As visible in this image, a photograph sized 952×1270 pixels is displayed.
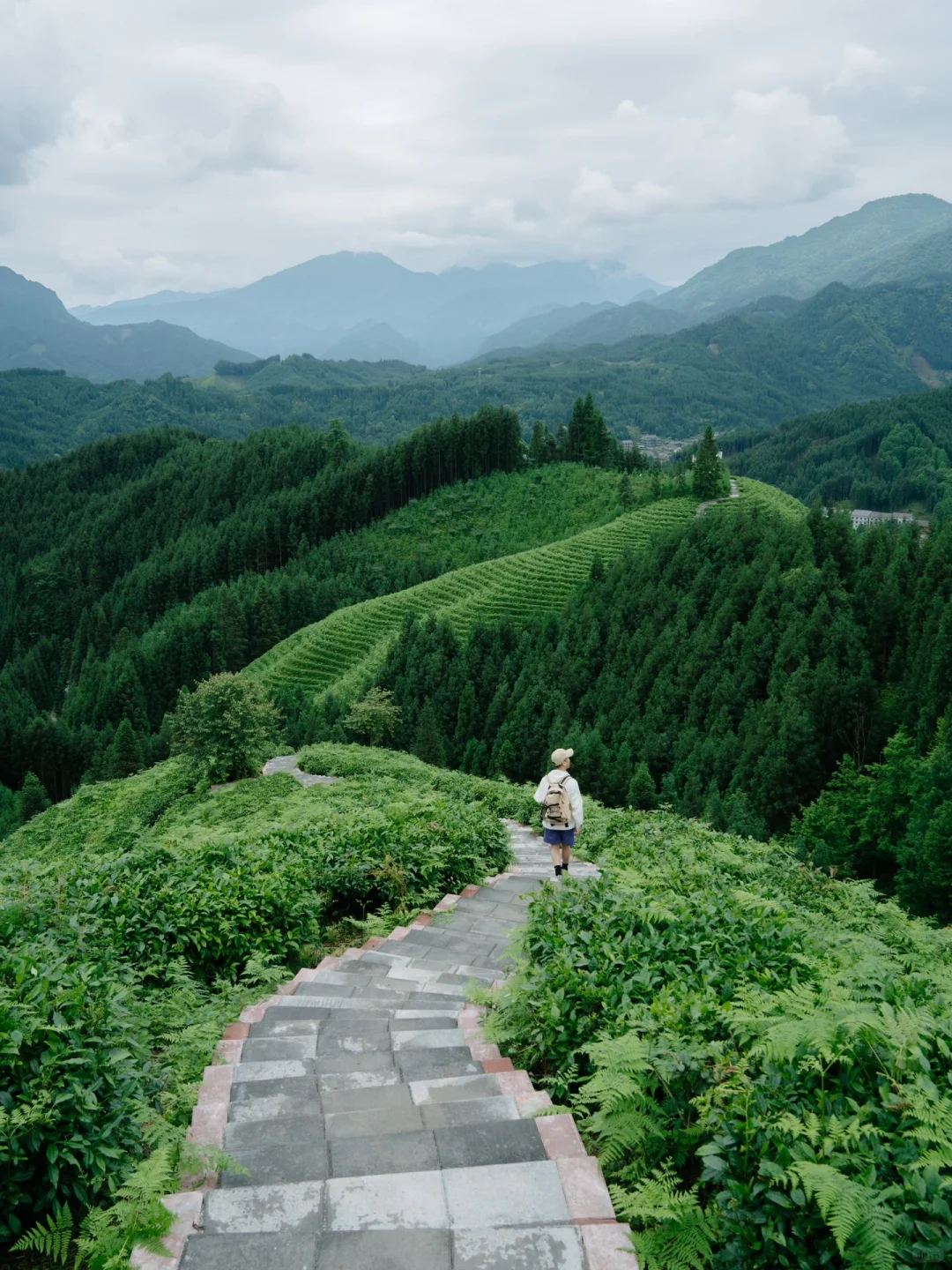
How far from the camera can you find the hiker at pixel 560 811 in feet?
42.5

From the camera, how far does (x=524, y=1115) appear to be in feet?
19.4

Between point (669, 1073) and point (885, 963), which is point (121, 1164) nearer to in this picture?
point (669, 1073)

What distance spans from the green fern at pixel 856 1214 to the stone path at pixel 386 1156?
110cm

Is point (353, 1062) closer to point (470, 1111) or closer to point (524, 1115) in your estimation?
point (470, 1111)

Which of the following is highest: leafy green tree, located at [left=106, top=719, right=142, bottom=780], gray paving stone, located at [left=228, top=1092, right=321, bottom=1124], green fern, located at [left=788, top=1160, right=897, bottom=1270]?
A: green fern, located at [left=788, top=1160, right=897, bottom=1270]

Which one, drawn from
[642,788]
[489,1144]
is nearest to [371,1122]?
[489,1144]

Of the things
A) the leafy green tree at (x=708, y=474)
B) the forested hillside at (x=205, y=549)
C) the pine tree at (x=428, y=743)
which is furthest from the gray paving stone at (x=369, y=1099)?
the leafy green tree at (x=708, y=474)

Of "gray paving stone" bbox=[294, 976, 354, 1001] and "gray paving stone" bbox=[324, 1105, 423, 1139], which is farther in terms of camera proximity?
"gray paving stone" bbox=[294, 976, 354, 1001]

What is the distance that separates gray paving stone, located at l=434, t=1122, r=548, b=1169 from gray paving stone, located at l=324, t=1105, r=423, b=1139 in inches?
11.7

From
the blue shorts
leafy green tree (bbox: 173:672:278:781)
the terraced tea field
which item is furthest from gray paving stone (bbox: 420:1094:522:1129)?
the terraced tea field

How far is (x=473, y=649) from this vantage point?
206 ft

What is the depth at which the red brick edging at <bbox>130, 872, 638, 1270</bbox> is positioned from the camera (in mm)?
4637

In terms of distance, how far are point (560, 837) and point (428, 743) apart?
4058cm

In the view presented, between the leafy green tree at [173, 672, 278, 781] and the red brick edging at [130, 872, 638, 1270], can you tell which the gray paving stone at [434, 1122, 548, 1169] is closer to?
the red brick edging at [130, 872, 638, 1270]
